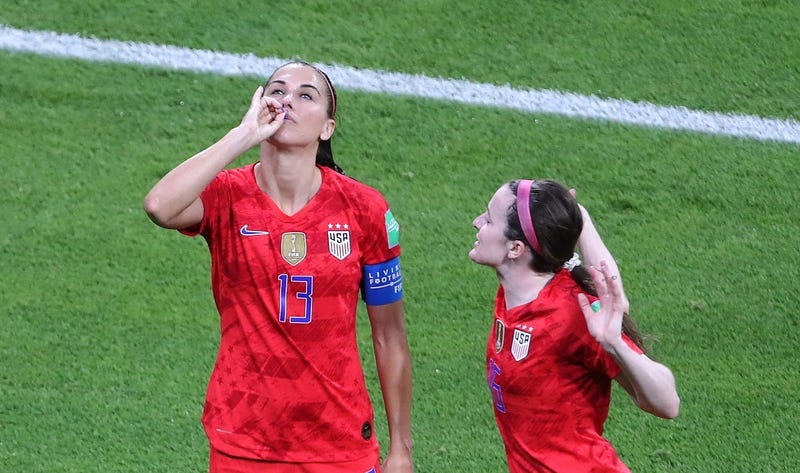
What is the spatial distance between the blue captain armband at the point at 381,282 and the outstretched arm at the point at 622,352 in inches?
33.6

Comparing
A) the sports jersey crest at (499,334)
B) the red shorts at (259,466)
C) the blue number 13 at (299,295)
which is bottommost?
the red shorts at (259,466)

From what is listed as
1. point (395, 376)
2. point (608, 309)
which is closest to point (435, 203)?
point (395, 376)

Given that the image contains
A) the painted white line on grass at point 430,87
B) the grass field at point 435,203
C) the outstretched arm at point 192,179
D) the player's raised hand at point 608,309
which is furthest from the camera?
the painted white line on grass at point 430,87

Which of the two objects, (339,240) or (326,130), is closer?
(339,240)

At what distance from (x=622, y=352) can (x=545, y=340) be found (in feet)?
1.29

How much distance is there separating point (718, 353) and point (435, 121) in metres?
2.43

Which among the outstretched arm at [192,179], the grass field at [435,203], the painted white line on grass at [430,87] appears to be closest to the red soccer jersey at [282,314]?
the outstretched arm at [192,179]

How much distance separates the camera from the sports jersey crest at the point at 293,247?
418 cm

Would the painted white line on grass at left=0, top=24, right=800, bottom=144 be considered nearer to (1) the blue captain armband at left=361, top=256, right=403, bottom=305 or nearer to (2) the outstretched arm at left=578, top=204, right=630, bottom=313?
(2) the outstretched arm at left=578, top=204, right=630, bottom=313

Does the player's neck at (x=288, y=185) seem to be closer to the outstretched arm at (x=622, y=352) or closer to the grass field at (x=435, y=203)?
the outstretched arm at (x=622, y=352)

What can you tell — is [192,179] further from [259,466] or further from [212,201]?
[259,466]

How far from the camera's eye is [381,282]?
438 centimetres

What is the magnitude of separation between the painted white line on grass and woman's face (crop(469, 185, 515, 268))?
4.05m

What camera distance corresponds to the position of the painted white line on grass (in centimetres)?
820
